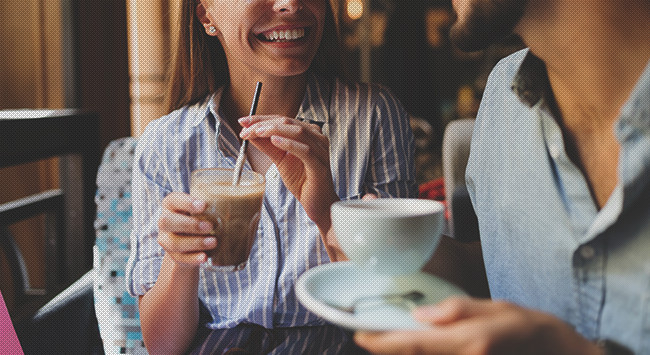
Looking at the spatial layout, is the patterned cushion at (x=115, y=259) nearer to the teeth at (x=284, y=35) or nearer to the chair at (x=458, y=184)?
the teeth at (x=284, y=35)

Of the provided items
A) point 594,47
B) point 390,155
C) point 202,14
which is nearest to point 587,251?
point 594,47

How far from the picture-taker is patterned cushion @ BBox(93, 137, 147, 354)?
1.54 metres

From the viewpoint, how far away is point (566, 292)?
78cm

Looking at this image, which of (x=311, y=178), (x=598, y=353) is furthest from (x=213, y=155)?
(x=598, y=353)

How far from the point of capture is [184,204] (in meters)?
0.85

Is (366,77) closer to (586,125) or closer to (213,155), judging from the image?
(213,155)

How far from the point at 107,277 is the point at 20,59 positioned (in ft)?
6.51

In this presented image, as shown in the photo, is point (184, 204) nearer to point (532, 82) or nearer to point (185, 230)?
point (185, 230)

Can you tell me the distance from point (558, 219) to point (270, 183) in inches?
30.0

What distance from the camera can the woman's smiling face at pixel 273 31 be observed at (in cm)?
120

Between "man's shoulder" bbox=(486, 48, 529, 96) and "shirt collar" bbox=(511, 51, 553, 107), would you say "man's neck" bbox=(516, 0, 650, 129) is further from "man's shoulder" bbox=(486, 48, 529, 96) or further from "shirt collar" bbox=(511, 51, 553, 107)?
"man's shoulder" bbox=(486, 48, 529, 96)

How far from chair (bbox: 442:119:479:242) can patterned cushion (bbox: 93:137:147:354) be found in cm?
130

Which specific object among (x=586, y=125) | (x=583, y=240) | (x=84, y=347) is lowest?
(x=84, y=347)

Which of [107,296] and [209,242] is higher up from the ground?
[209,242]
